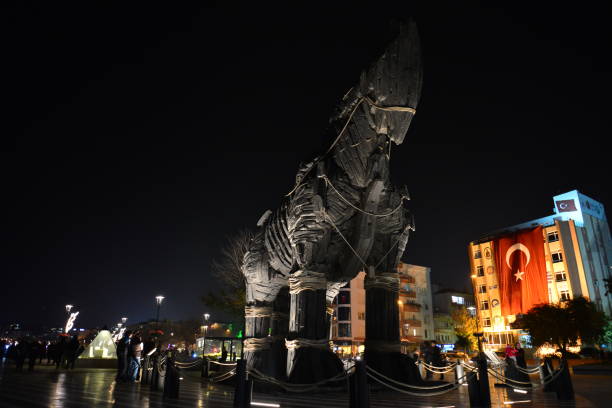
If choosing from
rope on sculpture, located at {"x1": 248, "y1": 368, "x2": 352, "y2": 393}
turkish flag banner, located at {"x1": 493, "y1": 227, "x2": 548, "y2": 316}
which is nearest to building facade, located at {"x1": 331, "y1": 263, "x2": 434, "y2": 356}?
turkish flag banner, located at {"x1": 493, "y1": 227, "x2": 548, "y2": 316}

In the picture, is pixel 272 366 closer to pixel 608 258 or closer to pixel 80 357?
pixel 80 357

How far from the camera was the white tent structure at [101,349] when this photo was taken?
18094 millimetres

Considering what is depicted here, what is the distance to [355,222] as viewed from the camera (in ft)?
28.2

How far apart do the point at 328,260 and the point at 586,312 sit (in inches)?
1161

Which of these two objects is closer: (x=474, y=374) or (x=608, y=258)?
(x=474, y=374)

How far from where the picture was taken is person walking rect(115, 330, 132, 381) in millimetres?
10969

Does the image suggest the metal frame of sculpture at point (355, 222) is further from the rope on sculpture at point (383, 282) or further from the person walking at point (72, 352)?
the person walking at point (72, 352)

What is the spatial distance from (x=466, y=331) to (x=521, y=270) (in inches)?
393

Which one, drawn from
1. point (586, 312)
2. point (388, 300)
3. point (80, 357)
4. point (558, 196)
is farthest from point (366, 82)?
point (558, 196)

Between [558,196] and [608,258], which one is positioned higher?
[558,196]

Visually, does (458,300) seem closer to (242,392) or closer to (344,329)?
(344,329)

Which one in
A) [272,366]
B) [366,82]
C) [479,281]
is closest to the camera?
[366,82]

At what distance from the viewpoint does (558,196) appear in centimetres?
5259

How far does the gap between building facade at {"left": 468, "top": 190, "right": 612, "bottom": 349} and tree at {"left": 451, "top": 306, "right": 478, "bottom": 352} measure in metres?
3.28
